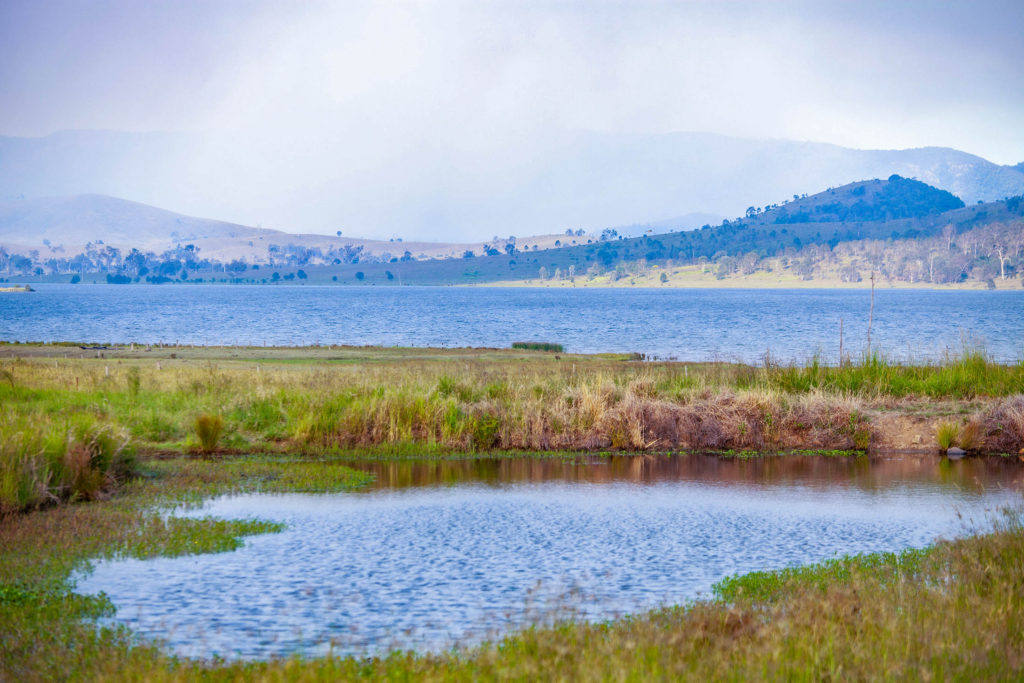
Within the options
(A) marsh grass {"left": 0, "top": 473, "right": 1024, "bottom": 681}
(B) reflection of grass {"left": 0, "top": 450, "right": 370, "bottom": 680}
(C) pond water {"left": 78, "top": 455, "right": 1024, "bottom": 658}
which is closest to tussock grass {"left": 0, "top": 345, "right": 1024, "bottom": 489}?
(C) pond water {"left": 78, "top": 455, "right": 1024, "bottom": 658}

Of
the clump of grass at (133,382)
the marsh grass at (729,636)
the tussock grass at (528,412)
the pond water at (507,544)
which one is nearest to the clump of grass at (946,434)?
the tussock grass at (528,412)

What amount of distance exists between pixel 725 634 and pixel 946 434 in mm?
18743

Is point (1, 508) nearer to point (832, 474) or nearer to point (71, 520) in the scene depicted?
point (71, 520)

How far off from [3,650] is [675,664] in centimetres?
706

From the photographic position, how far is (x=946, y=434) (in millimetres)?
25750

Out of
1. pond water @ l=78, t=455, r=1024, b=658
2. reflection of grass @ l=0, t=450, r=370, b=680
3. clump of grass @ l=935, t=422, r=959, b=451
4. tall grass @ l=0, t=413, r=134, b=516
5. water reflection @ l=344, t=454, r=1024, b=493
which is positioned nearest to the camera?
reflection of grass @ l=0, t=450, r=370, b=680

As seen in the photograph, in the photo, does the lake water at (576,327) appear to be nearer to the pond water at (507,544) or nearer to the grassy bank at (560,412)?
the grassy bank at (560,412)

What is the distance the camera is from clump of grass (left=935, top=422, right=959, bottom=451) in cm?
2577

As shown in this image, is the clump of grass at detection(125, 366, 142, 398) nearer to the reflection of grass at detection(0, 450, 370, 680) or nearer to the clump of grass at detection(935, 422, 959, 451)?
the reflection of grass at detection(0, 450, 370, 680)

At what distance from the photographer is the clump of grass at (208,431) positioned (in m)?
23.9

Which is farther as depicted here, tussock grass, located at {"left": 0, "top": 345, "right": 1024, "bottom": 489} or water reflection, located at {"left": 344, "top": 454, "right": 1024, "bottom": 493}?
tussock grass, located at {"left": 0, "top": 345, "right": 1024, "bottom": 489}

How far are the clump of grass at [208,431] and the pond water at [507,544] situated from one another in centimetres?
442

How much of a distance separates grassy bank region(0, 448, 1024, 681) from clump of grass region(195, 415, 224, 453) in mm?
9325

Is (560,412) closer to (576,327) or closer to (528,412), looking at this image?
(528,412)
